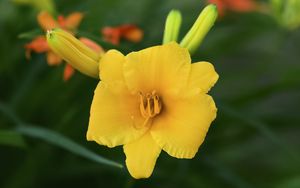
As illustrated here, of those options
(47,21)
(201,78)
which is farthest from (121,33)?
(201,78)

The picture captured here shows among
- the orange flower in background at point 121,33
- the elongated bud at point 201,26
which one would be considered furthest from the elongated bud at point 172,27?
the orange flower in background at point 121,33

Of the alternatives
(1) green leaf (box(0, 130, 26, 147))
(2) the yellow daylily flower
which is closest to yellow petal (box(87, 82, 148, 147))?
(2) the yellow daylily flower

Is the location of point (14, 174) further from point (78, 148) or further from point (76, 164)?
point (78, 148)

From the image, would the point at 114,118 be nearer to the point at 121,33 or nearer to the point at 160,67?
the point at 160,67

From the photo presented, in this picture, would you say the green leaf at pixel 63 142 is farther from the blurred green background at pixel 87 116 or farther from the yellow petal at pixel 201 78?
the yellow petal at pixel 201 78

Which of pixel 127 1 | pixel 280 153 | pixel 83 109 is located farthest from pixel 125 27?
pixel 280 153

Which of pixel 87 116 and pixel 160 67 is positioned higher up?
pixel 160 67
